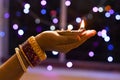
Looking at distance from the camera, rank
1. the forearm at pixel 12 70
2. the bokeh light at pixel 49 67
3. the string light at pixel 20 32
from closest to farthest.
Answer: the forearm at pixel 12 70
the bokeh light at pixel 49 67
the string light at pixel 20 32

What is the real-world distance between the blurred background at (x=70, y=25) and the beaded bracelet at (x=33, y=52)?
92.8 inches

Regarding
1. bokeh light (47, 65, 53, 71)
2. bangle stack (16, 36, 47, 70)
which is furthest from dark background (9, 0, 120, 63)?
bangle stack (16, 36, 47, 70)

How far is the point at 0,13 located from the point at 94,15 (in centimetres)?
98

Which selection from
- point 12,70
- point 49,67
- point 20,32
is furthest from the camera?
point 20,32

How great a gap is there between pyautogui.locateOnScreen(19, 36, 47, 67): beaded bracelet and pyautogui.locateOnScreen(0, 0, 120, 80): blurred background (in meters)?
2.36

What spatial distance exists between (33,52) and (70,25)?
249cm

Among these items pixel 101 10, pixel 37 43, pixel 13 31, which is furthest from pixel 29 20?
pixel 37 43

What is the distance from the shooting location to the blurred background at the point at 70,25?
3117 millimetres

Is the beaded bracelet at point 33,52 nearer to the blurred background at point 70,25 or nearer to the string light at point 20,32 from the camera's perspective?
the blurred background at point 70,25

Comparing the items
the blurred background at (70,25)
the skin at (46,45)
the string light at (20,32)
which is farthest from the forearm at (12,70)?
the string light at (20,32)

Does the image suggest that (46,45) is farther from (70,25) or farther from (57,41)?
(70,25)

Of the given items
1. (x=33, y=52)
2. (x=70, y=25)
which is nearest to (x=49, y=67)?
(x=70, y=25)

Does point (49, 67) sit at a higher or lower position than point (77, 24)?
lower

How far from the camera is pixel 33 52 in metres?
0.71
